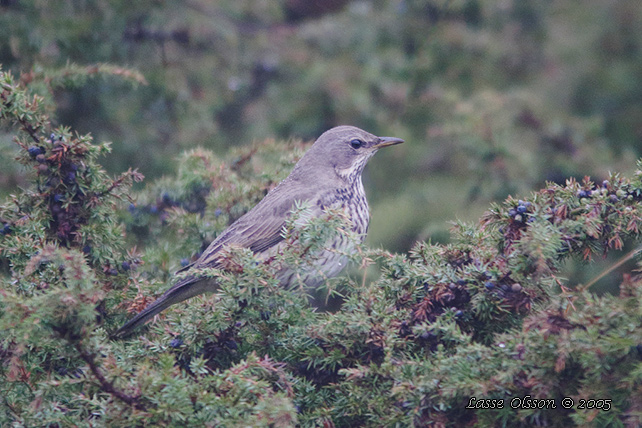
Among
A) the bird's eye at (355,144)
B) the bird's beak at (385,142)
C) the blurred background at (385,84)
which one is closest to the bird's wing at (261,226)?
the bird's eye at (355,144)

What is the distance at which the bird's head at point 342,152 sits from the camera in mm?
5125

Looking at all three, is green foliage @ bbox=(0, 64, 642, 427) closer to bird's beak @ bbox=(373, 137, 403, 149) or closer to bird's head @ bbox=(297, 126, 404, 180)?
bird's head @ bbox=(297, 126, 404, 180)

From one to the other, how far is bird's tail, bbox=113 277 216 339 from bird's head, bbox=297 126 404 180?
147 cm

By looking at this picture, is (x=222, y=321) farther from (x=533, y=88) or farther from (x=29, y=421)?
(x=533, y=88)

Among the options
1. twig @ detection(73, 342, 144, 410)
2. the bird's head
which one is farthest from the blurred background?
twig @ detection(73, 342, 144, 410)

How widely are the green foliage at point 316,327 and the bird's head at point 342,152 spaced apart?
2.02 metres

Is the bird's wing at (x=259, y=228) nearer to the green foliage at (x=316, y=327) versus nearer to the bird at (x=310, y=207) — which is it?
the bird at (x=310, y=207)

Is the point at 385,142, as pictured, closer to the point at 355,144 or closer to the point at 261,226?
the point at 355,144

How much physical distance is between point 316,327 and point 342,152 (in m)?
2.69

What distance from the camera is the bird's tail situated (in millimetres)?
3299

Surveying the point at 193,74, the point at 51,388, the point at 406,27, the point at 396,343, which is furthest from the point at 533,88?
the point at 51,388

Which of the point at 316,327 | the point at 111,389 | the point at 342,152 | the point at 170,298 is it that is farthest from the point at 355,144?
the point at 111,389

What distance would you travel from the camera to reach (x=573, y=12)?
7.94m

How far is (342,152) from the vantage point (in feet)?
17.2
